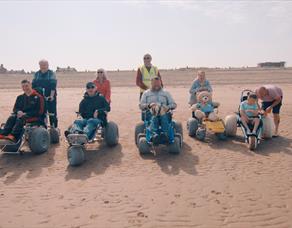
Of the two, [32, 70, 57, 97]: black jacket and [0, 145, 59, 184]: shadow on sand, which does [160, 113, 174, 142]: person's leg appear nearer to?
[0, 145, 59, 184]: shadow on sand

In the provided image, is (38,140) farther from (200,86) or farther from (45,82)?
(200,86)

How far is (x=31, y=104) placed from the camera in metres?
8.57

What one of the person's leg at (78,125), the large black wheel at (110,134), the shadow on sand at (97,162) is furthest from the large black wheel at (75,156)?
the large black wheel at (110,134)

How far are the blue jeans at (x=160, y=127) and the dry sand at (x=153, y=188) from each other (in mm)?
509

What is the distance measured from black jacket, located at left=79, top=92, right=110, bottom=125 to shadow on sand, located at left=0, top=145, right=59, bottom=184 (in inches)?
47.8

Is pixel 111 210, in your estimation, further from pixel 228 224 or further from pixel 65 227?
Result: pixel 228 224

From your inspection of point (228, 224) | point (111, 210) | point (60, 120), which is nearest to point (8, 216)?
point (111, 210)

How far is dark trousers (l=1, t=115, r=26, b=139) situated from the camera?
26.5 feet

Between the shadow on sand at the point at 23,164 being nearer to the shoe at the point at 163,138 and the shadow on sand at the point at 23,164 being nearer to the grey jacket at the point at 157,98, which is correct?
the shoe at the point at 163,138

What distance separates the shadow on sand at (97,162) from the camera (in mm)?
7166

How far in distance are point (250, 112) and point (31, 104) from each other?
17.4 feet

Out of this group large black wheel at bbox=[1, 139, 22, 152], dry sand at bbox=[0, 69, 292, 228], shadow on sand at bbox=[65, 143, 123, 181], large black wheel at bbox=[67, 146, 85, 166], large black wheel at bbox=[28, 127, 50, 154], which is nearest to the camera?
dry sand at bbox=[0, 69, 292, 228]

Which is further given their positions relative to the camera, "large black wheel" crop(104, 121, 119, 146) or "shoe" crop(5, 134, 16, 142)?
"large black wheel" crop(104, 121, 119, 146)

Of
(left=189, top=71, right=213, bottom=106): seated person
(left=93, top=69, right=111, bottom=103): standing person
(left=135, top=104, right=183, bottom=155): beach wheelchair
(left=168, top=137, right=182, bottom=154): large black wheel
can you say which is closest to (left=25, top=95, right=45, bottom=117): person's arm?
(left=93, top=69, right=111, bottom=103): standing person
